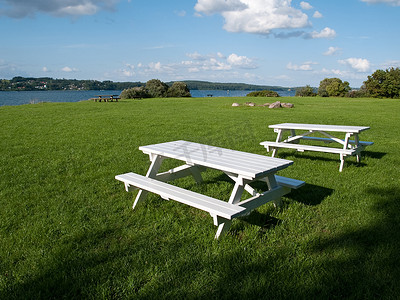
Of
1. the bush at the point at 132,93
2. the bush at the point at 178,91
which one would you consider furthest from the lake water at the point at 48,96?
the bush at the point at 132,93

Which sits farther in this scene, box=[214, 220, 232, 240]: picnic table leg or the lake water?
the lake water

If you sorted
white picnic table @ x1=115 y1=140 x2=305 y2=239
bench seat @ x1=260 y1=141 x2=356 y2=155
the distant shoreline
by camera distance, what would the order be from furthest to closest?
1. the distant shoreline
2. bench seat @ x1=260 y1=141 x2=356 y2=155
3. white picnic table @ x1=115 y1=140 x2=305 y2=239

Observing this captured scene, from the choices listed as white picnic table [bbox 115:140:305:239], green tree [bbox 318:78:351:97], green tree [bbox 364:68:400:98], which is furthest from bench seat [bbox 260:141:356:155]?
green tree [bbox 318:78:351:97]

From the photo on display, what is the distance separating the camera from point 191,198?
3.38 meters

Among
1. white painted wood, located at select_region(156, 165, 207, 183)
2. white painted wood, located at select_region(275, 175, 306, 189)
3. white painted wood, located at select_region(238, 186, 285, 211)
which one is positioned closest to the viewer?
white painted wood, located at select_region(238, 186, 285, 211)

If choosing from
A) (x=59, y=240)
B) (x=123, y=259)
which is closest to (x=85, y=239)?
(x=59, y=240)

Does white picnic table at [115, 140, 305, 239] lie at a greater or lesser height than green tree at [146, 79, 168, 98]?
lesser

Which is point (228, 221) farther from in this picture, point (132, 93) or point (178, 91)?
point (178, 91)

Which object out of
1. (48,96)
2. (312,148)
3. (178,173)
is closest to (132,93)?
(48,96)

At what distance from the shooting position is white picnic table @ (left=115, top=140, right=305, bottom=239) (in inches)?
125

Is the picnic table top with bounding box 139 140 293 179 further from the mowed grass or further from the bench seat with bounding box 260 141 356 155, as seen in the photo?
the bench seat with bounding box 260 141 356 155

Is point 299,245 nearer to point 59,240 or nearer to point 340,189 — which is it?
point 340,189

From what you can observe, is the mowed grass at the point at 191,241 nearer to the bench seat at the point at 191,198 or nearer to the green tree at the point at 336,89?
the bench seat at the point at 191,198

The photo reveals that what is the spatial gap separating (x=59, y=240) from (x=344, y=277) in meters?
2.89
